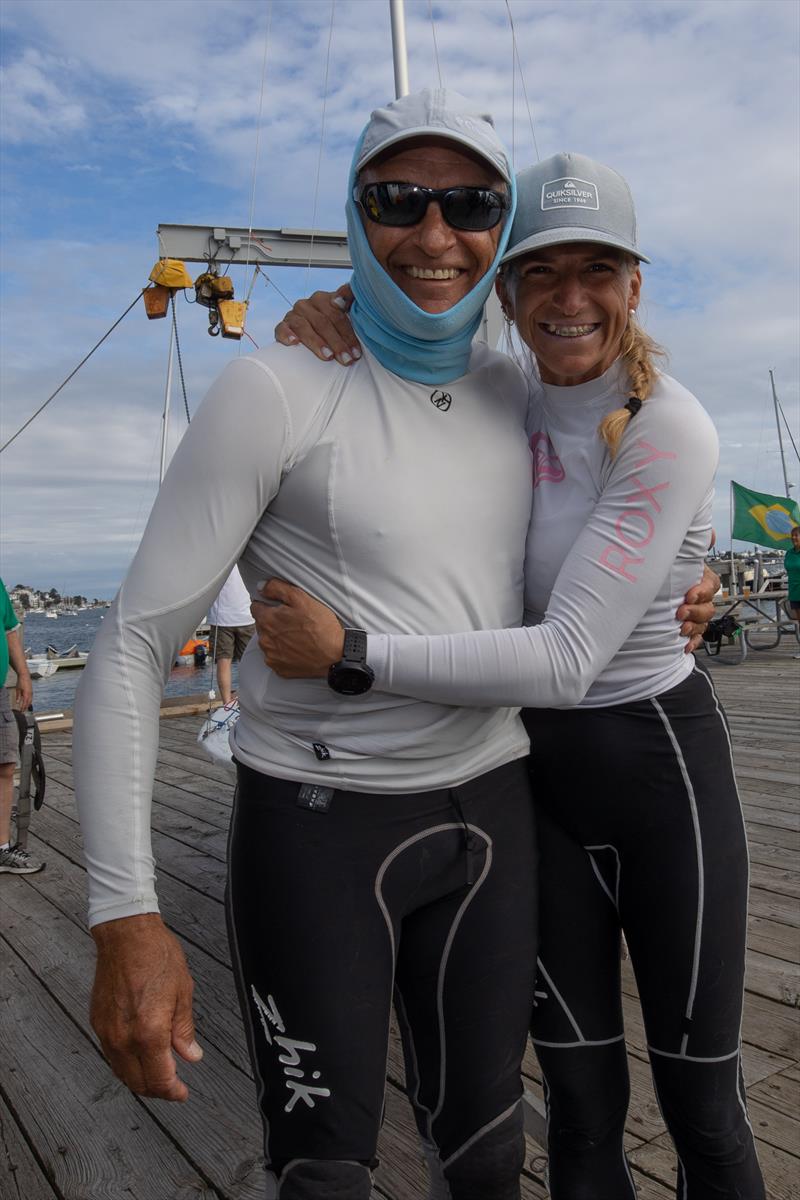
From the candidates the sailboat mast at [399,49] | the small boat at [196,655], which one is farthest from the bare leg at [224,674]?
the small boat at [196,655]

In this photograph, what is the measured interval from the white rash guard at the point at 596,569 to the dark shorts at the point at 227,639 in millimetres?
6689

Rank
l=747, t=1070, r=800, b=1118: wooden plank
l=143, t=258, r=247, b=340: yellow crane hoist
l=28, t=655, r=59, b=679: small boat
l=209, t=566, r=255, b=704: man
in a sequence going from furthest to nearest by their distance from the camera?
l=28, t=655, r=59, b=679: small boat
l=143, t=258, r=247, b=340: yellow crane hoist
l=209, t=566, r=255, b=704: man
l=747, t=1070, r=800, b=1118: wooden plank

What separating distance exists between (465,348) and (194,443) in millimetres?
569

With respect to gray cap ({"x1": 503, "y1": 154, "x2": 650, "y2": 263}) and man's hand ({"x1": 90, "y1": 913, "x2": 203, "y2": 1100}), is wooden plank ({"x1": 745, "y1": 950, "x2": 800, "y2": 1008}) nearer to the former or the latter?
man's hand ({"x1": 90, "y1": 913, "x2": 203, "y2": 1100})

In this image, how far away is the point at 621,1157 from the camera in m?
1.74

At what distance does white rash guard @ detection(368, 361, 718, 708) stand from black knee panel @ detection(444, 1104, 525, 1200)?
2.37 feet

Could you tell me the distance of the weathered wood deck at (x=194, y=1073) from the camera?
7.43 ft

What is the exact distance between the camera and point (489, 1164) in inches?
58.9

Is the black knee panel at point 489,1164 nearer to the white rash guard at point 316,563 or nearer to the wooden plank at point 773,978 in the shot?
the white rash guard at point 316,563

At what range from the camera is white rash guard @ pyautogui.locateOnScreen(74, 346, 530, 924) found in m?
1.37

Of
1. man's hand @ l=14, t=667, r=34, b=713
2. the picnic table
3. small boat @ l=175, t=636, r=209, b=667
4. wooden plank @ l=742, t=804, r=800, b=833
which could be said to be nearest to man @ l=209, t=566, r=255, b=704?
man's hand @ l=14, t=667, r=34, b=713

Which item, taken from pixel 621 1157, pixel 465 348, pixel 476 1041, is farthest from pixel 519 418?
pixel 621 1157

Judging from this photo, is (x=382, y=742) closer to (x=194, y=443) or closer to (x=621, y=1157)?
(x=194, y=443)

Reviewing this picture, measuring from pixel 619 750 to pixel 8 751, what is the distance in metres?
4.29
